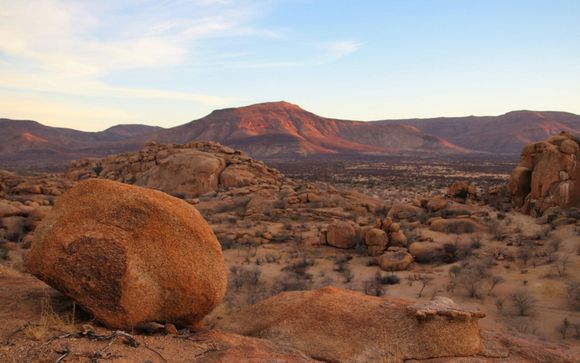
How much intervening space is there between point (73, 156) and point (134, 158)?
68.3 metres

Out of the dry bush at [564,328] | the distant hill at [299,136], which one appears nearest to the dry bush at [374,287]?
the dry bush at [564,328]

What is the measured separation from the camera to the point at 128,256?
14.4 feet

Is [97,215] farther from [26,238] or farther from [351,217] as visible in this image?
[351,217]

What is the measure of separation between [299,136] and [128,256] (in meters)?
101

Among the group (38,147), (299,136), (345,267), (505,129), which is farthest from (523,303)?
(505,129)

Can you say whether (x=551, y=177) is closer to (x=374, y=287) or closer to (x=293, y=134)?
(x=374, y=287)

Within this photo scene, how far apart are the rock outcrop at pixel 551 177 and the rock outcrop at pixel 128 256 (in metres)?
14.3

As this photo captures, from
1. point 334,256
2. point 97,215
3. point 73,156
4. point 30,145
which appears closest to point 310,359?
point 97,215

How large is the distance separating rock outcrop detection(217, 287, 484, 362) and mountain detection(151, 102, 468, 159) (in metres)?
84.1

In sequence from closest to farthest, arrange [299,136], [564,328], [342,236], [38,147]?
[564,328] → [342,236] → [38,147] → [299,136]

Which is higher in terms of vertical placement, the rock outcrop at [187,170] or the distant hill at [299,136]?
the distant hill at [299,136]

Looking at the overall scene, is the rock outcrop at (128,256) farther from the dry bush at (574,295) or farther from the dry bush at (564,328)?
the dry bush at (574,295)

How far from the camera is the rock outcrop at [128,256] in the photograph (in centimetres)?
430

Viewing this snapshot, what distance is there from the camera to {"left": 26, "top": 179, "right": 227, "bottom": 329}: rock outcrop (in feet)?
14.1
